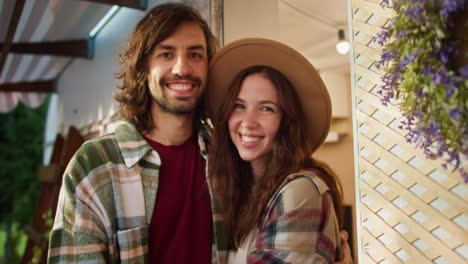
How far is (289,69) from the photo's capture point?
1491mm

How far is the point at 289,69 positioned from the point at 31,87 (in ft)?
19.8

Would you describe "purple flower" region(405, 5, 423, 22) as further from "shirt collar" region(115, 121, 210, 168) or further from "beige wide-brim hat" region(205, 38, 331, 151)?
"shirt collar" region(115, 121, 210, 168)

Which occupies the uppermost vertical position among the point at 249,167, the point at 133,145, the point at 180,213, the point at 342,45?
the point at 342,45

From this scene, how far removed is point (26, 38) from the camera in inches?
179

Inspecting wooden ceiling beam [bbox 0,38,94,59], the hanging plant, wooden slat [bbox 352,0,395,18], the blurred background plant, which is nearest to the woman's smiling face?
wooden slat [bbox 352,0,395,18]

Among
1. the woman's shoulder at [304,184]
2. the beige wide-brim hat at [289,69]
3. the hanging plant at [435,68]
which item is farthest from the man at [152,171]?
the hanging plant at [435,68]

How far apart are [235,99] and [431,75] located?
676 millimetres

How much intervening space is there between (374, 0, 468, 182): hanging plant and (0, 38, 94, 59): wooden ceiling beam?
14.0ft

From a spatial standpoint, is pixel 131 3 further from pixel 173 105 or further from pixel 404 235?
pixel 404 235

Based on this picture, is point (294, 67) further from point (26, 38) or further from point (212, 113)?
point (26, 38)

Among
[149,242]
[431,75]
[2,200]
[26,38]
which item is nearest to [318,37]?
[149,242]

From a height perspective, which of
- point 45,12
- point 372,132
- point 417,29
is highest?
point 45,12

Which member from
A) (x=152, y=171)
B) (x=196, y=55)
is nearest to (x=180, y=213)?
(x=152, y=171)

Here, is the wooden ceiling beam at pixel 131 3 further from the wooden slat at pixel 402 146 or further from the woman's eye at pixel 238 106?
the wooden slat at pixel 402 146
